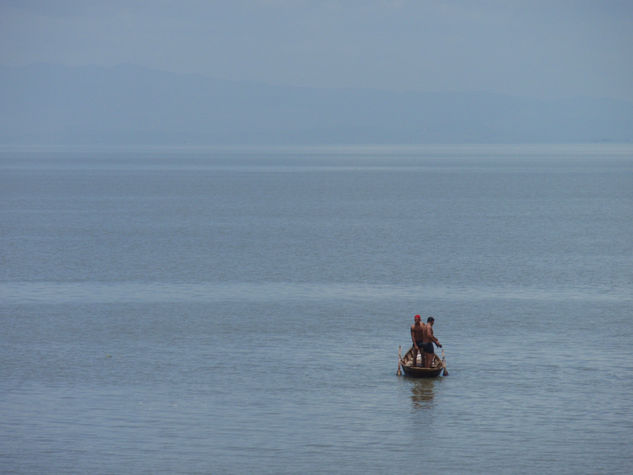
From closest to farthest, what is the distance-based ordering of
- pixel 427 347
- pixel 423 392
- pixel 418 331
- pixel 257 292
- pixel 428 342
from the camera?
pixel 423 392
pixel 418 331
pixel 428 342
pixel 427 347
pixel 257 292

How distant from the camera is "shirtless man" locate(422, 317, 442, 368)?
99.2 feet

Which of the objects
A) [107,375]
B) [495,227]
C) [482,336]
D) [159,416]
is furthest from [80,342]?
[495,227]

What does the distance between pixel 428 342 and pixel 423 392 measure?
5.33ft

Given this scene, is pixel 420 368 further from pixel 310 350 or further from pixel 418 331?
pixel 310 350

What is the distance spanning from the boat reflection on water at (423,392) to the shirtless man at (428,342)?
592 millimetres

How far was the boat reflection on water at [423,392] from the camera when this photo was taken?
2852 cm

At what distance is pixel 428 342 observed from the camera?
30609mm

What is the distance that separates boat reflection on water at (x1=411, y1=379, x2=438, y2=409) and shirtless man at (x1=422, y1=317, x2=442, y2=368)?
59 cm

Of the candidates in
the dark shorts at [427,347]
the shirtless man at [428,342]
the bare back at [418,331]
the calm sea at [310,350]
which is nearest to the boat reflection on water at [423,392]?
the calm sea at [310,350]

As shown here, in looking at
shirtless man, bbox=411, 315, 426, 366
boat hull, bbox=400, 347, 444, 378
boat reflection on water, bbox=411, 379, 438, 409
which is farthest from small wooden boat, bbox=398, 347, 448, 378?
shirtless man, bbox=411, 315, 426, 366

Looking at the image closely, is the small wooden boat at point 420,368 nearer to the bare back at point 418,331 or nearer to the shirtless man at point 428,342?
the shirtless man at point 428,342

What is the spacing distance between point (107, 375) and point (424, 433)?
415 inches

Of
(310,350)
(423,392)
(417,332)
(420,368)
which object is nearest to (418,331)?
(417,332)

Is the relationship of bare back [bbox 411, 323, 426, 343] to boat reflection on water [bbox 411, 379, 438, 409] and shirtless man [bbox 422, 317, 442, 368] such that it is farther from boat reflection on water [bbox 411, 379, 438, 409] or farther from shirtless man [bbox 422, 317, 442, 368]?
boat reflection on water [bbox 411, 379, 438, 409]
